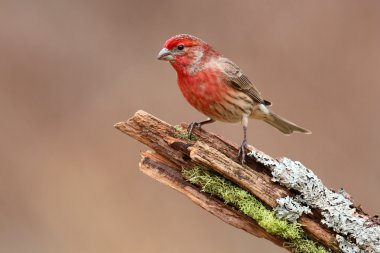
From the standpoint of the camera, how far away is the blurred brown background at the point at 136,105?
903 centimetres

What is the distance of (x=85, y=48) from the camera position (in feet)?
34.0

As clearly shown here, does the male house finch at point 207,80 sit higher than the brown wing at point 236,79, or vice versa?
the brown wing at point 236,79

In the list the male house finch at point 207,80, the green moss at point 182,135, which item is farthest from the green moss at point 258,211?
the male house finch at point 207,80

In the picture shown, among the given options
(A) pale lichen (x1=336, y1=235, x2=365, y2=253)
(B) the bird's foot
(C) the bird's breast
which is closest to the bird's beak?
(C) the bird's breast

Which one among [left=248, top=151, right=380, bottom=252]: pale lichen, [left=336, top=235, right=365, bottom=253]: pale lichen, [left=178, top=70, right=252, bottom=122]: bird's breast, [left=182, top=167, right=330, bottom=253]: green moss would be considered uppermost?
[left=178, top=70, right=252, bottom=122]: bird's breast

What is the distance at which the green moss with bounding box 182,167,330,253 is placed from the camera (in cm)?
473

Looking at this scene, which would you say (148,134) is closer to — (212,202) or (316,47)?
(212,202)

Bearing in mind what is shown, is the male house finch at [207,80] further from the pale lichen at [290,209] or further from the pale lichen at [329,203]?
the pale lichen at [290,209]

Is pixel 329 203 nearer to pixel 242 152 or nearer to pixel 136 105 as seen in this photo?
pixel 242 152

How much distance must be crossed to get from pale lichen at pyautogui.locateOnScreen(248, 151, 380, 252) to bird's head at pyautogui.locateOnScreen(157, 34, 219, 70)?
1.26 m

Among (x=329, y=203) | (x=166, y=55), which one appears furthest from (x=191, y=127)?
→ (x=329, y=203)

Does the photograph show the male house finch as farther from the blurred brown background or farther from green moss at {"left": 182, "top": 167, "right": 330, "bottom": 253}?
the blurred brown background

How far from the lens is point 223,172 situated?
4.89 meters

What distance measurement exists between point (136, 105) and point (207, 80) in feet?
13.3
